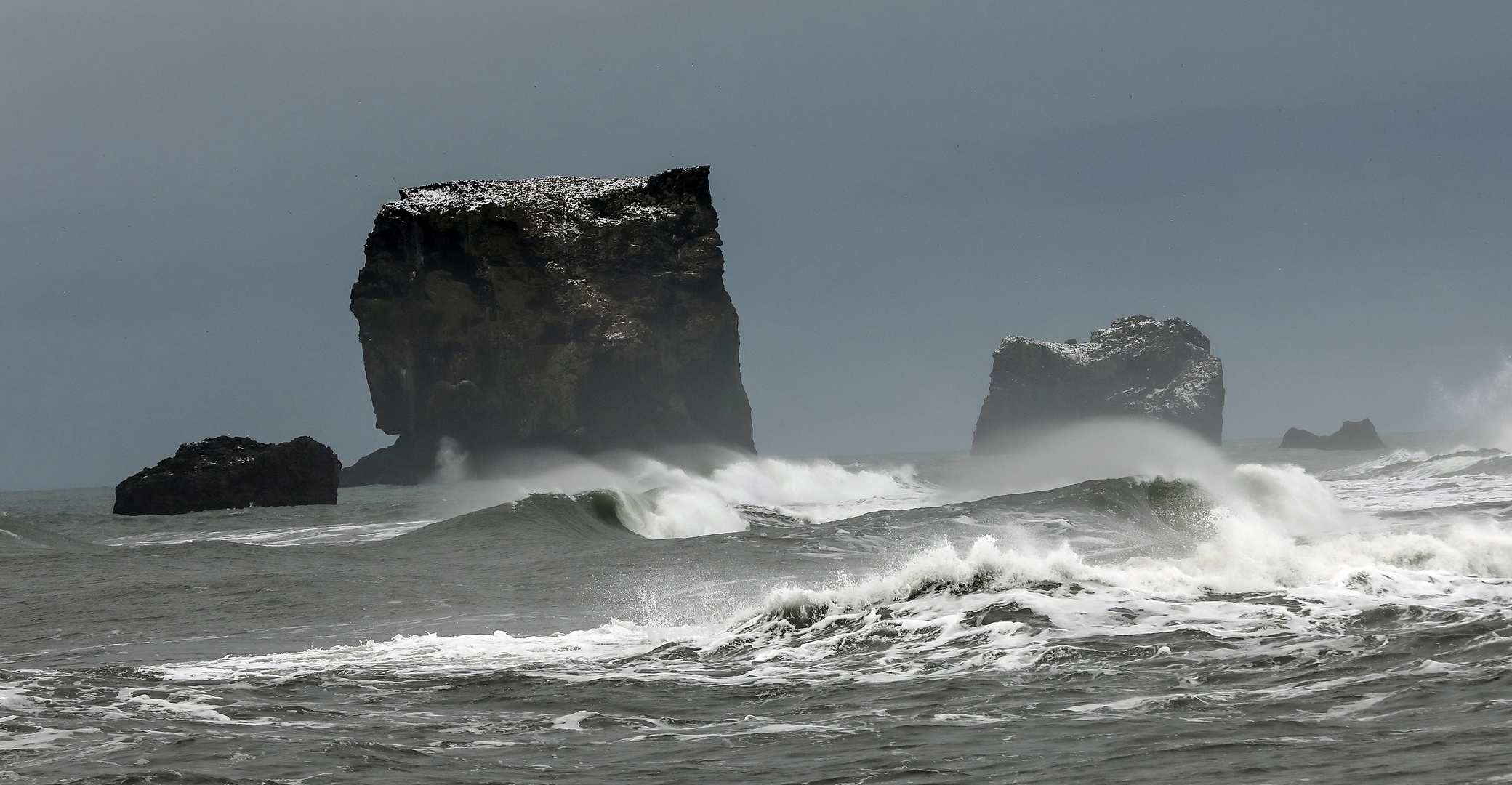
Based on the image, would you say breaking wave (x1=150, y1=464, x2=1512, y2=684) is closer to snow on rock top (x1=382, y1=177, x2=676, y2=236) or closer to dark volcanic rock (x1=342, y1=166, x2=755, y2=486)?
dark volcanic rock (x1=342, y1=166, x2=755, y2=486)

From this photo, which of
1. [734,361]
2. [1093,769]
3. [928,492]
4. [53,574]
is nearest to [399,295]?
[734,361]

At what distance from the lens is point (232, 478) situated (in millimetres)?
54031

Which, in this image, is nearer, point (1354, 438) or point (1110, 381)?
point (1354, 438)

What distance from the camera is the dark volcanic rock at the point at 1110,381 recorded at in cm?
12888

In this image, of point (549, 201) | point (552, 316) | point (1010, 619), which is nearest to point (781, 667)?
point (1010, 619)

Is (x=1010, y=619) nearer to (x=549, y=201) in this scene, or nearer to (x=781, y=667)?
(x=781, y=667)

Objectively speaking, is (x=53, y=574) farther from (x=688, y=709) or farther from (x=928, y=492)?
(x=928, y=492)

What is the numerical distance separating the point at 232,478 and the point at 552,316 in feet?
108

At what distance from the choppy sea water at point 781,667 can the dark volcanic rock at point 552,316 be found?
2449 inches

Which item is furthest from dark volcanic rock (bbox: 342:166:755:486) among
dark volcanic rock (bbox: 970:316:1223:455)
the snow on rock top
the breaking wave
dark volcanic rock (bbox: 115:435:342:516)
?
the breaking wave

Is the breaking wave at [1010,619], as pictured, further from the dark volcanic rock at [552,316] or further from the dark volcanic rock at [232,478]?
the dark volcanic rock at [552,316]

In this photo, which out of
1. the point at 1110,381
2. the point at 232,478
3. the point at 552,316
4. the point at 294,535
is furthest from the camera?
the point at 1110,381

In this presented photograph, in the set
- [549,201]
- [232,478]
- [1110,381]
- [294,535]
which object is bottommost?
[294,535]

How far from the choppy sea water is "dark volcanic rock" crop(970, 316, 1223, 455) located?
115967 mm
